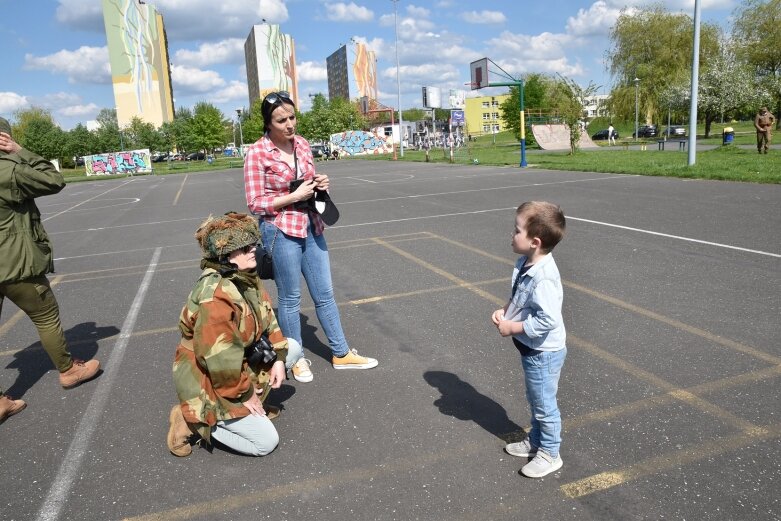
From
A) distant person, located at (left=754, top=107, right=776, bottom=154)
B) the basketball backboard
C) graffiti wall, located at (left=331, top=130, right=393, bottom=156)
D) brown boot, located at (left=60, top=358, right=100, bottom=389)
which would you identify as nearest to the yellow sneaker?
brown boot, located at (left=60, top=358, right=100, bottom=389)

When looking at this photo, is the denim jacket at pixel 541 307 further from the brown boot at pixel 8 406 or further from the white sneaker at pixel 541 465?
the brown boot at pixel 8 406

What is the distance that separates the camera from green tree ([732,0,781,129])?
1779 inches

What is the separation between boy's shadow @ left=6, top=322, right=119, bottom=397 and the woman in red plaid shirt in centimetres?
206

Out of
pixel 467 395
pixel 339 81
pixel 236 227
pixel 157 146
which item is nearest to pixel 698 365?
pixel 467 395

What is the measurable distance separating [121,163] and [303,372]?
52267 mm

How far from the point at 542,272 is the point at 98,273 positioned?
744 centimetres

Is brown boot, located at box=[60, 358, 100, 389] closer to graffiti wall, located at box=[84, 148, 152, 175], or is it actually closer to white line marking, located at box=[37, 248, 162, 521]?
white line marking, located at box=[37, 248, 162, 521]

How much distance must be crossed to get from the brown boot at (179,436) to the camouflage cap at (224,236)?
2.97 feet

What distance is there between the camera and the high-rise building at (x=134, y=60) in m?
115

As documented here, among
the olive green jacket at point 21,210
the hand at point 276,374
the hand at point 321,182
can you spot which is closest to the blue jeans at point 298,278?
the hand at point 321,182

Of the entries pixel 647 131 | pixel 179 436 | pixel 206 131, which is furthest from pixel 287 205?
pixel 206 131

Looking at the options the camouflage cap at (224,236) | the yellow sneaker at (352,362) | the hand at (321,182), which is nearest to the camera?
the camouflage cap at (224,236)

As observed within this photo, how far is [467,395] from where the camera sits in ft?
11.9

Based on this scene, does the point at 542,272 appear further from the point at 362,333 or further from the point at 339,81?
the point at 339,81
